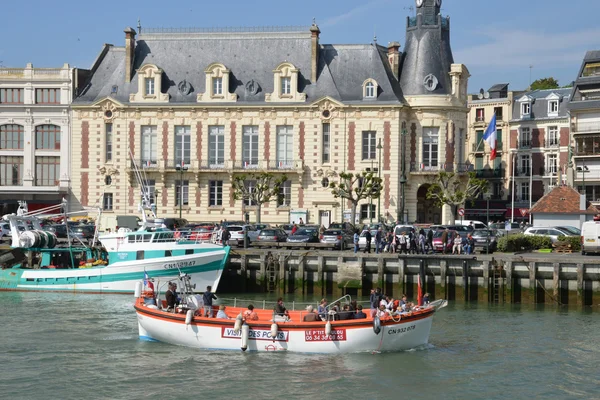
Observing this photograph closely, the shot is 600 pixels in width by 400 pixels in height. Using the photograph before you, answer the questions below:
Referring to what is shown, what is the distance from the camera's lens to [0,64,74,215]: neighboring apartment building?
90.9 m

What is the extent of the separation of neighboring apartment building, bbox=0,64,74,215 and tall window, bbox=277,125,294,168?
1969cm

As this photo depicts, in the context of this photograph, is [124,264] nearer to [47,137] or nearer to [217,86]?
[217,86]

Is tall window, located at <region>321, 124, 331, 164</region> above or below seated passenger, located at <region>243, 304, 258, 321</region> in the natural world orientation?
above

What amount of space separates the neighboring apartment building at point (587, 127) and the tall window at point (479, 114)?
63.6 ft

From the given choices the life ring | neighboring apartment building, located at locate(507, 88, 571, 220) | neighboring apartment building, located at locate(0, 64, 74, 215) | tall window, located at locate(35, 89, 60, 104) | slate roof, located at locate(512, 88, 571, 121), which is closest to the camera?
the life ring

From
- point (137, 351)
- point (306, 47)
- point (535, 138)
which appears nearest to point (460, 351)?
point (137, 351)

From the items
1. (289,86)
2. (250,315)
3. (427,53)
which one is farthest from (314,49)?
(250,315)

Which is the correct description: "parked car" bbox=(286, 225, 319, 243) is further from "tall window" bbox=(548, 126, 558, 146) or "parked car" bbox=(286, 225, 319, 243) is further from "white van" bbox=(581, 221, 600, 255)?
"tall window" bbox=(548, 126, 558, 146)

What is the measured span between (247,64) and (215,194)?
40.5 ft

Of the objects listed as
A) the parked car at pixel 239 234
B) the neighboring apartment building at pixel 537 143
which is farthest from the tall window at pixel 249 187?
the neighboring apartment building at pixel 537 143

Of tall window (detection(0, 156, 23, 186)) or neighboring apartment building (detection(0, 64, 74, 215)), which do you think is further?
tall window (detection(0, 156, 23, 186))

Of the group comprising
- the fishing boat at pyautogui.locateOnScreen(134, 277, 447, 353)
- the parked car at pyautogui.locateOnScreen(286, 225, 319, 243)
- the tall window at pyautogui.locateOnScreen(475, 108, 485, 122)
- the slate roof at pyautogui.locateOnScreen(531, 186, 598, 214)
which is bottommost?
the fishing boat at pyautogui.locateOnScreen(134, 277, 447, 353)

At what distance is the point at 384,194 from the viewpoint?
86.6m

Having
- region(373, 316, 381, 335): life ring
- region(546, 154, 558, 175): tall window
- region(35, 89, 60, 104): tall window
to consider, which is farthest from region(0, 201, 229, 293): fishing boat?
region(546, 154, 558, 175): tall window
